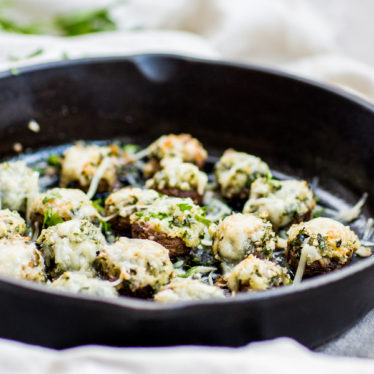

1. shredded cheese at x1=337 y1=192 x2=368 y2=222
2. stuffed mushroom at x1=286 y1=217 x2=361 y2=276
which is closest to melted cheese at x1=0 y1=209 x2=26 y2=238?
stuffed mushroom at x1=286 y1=217 x2=361 y2=276

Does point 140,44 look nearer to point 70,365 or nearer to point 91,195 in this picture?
point 91,195

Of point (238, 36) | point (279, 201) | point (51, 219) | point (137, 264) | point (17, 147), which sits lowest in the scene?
point (17, 147)

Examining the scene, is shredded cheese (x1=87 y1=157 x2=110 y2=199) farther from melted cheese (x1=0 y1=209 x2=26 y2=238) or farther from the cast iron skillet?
the cast iron skillet

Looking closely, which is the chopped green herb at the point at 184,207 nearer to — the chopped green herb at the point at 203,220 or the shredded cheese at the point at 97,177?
the chopped green herb at the point at 203,220

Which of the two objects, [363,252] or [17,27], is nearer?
[363,252]

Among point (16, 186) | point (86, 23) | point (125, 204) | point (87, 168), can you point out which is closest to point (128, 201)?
point (125, 204)

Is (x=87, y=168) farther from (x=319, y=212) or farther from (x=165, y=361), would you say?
(x=165, y=361)

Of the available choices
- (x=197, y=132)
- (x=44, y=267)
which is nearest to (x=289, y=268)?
(x=44, y=267)

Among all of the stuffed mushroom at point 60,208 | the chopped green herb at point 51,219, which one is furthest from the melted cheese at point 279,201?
the chopped green herb at point 51,219

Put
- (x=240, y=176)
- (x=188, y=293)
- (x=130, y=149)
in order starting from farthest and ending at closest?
(x=130, y=149), (x=240, y=176), (x=188, y=293)
